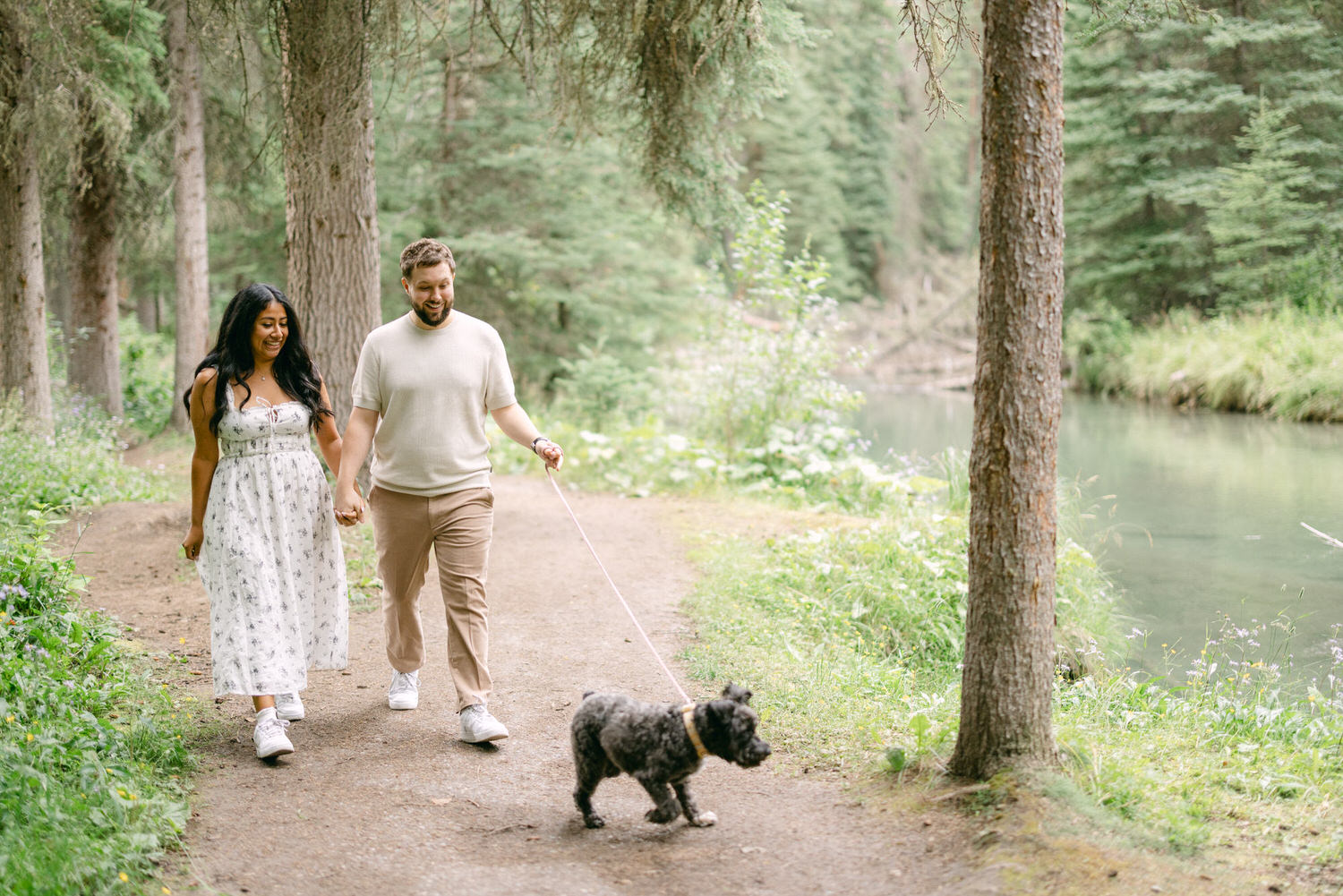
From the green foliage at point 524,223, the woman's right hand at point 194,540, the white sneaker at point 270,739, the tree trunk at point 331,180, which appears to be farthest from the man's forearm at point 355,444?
Result: the green foliage at point 524,223

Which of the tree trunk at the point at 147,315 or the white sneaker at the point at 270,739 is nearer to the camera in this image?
the white sneaker at the point at 270,739

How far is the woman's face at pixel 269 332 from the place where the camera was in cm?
425

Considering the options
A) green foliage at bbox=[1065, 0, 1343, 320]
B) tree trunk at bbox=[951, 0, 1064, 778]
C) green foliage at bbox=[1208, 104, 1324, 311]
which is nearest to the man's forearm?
tree trunk at bbox=[951, 0, 1064, 778]

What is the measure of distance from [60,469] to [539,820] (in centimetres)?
749

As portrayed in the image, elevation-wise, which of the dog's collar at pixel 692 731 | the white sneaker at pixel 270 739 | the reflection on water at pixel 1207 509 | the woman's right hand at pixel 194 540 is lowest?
the reflection on water at pixel 1207 509

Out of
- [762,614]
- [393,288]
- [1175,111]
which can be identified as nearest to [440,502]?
[762,614]

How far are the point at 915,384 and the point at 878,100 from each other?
19616 mm

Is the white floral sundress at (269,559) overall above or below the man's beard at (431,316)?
below

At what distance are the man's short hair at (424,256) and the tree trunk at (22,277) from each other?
23.2 feet

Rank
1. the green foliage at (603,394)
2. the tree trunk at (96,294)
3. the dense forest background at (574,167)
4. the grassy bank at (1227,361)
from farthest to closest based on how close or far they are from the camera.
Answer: the grassy bank at (1227,361)
the green foliage at (603,394)
the tree trunk at (96,294)
the dense forest background at (574,167)

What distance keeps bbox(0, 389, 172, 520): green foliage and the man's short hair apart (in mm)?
4383

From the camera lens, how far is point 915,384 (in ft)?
101

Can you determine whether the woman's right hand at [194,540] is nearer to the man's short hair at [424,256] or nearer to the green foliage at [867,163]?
the man's short hair at [424,256]

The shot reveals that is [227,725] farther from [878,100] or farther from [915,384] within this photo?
[878,100]
